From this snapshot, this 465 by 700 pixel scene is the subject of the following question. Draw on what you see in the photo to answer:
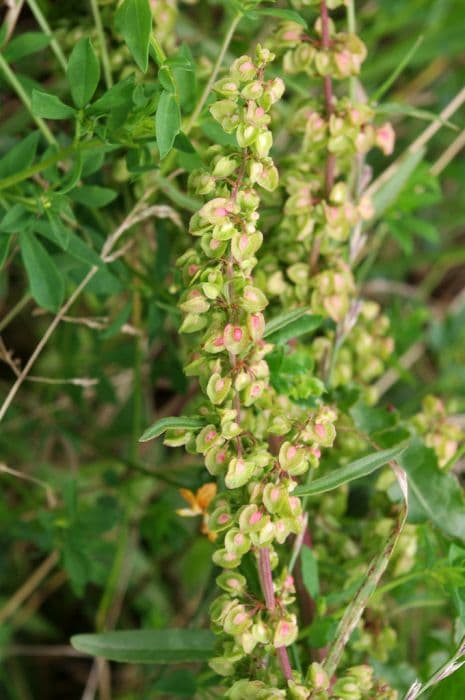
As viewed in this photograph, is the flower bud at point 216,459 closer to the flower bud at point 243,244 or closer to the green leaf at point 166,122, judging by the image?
the flower bud at point 243,244

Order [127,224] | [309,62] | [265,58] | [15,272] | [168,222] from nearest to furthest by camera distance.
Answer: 1. [265,58]
2. [309,62]
3. [127,224]
4. [168,222]
5. [15,272]

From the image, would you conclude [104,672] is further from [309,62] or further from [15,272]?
[309,62]

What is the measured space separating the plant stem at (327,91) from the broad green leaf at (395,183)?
0.25m

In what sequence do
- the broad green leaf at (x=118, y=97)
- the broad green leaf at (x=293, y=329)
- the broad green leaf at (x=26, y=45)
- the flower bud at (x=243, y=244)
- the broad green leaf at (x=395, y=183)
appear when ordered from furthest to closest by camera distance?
the broad green leaf at (x=395, y=183) < the broad green leaf at (x=26, y=45) < the broad green leaf at (x=293, y=329) < the broad green leaf at (x=118, y=97) < the flower bud at (x=243, y=244)

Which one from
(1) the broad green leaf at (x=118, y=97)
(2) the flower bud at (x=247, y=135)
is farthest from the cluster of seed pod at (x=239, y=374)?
(1) the broad green leaf at (x=118, y=97)

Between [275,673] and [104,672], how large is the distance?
775 mm

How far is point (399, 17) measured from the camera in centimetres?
193

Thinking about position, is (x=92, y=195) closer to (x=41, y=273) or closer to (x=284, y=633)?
(x=41, y=273)

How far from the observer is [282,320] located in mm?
1091

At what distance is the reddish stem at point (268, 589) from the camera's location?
95 centimetres

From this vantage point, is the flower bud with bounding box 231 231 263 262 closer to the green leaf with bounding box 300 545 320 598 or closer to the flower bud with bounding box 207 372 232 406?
the flower bud with bounding box 207 372 232 406

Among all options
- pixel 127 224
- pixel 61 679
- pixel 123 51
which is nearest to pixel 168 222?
pixel 127 224

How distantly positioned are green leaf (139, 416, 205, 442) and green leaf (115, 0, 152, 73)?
0.36 meters

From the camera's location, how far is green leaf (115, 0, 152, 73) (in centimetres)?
93
